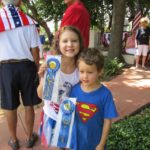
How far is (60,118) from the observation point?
259 centimetres

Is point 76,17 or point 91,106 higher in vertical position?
point 76,17

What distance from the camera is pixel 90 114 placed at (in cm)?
254

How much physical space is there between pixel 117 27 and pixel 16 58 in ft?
19.8

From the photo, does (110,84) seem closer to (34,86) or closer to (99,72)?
(34,86)

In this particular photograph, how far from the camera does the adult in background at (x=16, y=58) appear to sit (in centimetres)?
352

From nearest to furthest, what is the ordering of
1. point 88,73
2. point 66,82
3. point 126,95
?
point 88,73, point 66,82, point 126,95

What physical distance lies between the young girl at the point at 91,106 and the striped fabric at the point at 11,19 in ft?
3.97

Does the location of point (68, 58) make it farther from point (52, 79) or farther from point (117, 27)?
point (117, 27)

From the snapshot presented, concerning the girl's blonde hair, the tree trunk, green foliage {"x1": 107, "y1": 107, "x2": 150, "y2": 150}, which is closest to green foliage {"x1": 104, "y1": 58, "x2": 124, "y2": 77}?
the tree trunk

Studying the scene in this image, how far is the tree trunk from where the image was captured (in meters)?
9.09

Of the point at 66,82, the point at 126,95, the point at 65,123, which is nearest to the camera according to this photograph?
the point at 65,123

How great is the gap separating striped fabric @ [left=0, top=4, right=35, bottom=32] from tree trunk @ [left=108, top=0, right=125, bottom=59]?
589 cm

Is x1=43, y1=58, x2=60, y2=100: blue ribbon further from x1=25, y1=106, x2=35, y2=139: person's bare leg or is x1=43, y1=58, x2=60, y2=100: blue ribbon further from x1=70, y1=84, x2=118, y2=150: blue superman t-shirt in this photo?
x1=25, y1=106, x2=35, y2=139: person's bare leg

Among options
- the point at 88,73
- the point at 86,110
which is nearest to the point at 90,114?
the point at 86,110
